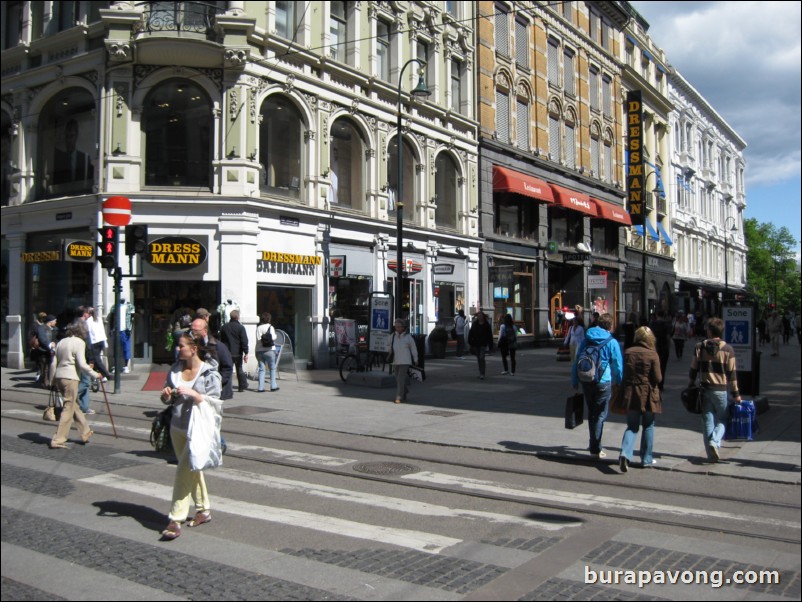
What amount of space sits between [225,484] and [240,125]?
47.5 feet

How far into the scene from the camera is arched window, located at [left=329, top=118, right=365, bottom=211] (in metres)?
23.6

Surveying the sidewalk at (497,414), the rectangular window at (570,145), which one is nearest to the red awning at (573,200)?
the rectangular window at (570,145)

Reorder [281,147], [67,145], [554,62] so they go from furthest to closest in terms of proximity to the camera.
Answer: [554,62], [281,147], [67,145]

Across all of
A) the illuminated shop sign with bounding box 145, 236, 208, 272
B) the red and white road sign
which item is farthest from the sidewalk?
the red and white road sign

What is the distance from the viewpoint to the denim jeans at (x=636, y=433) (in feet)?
28.8

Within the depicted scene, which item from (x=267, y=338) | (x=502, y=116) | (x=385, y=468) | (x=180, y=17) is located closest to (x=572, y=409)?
(x=385, y=468)

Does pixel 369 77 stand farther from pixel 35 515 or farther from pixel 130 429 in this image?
pixel 35 515

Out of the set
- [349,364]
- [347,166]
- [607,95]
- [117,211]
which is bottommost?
[349,364]

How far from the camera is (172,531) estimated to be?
19.2 ft

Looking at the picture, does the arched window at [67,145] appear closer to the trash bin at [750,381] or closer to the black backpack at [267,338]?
the black backpack at [267,338]

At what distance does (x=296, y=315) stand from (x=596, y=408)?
1423 cm

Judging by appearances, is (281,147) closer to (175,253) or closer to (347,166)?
(347,166)

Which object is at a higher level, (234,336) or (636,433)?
(234,336)

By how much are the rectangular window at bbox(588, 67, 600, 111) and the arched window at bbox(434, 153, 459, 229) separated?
14750 mm
